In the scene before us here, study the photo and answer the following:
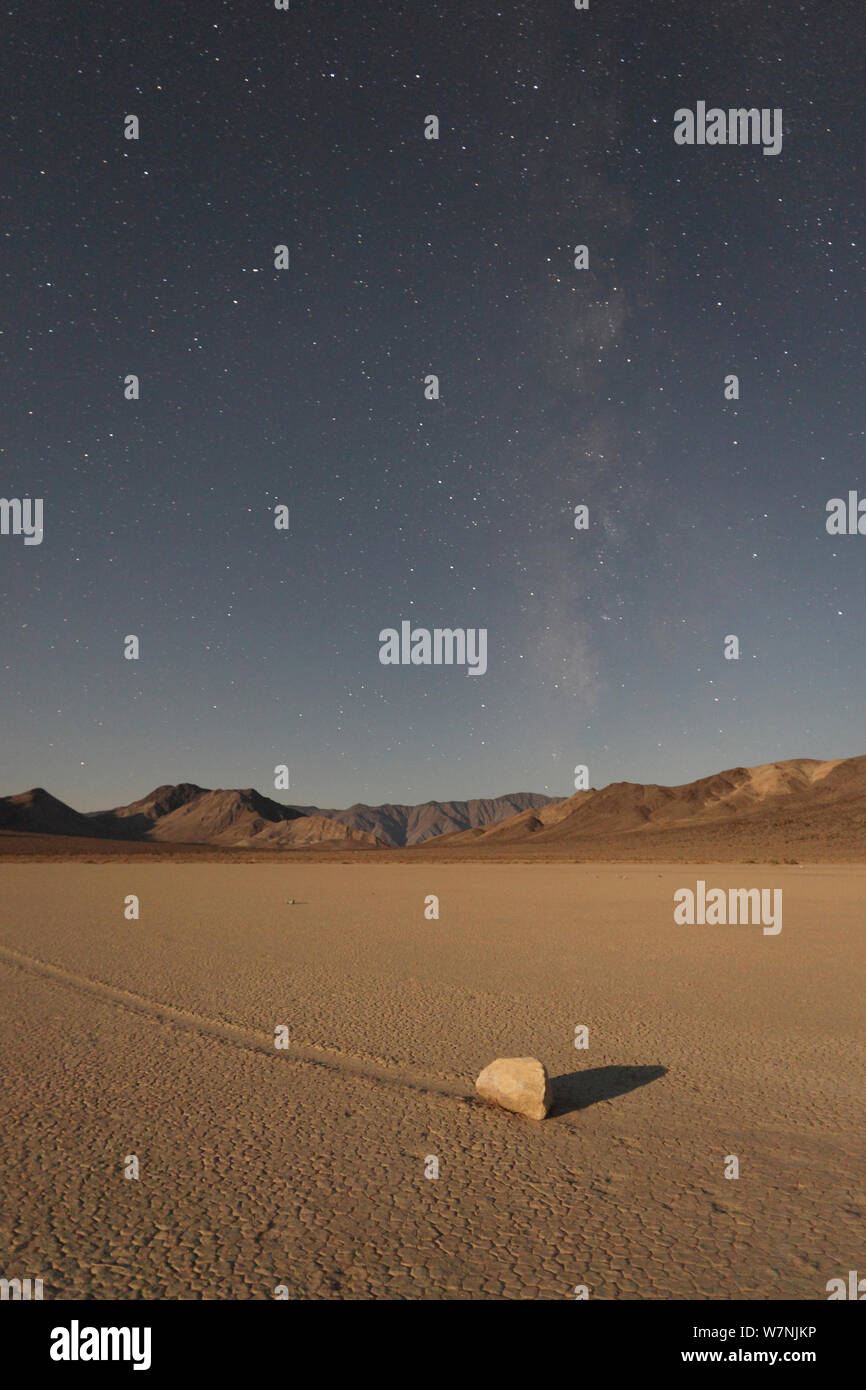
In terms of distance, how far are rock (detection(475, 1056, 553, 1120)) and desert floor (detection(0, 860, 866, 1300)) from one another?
11cm

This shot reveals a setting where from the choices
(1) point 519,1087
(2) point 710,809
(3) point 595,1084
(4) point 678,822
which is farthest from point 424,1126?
(2) point 710,809

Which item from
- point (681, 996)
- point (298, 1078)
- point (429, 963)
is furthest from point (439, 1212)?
point (429, 963)

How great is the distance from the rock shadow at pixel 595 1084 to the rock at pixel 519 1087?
0.25 m

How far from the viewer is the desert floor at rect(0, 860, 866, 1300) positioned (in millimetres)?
3984

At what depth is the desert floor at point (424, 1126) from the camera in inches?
157

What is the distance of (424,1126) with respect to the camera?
586 cm

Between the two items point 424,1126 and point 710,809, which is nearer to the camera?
point 424,1126

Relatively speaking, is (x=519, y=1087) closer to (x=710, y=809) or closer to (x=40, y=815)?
(x=710, y=809)

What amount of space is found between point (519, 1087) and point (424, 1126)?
0.77 m
